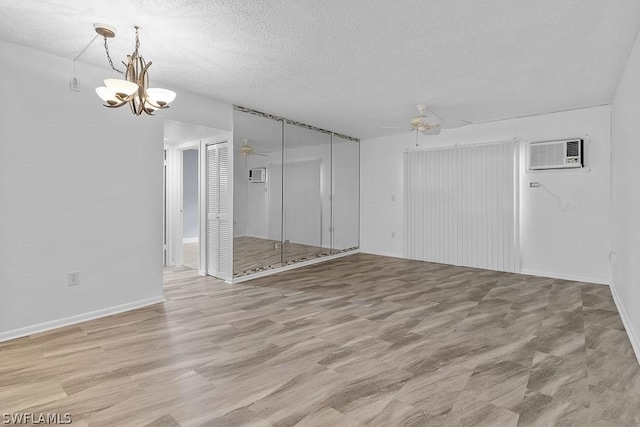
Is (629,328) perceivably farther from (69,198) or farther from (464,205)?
(69,198)

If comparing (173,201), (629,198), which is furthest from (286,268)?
(629,198)

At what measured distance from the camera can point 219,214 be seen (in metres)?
5.30

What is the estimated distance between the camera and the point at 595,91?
434 centimetres

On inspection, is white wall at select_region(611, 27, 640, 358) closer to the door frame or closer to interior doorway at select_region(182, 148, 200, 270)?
the door frame

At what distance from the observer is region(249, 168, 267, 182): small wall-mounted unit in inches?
211

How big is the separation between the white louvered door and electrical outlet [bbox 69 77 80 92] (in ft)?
6.51

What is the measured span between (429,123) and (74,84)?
4720mm

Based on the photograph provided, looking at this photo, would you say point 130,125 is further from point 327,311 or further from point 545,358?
point 545,358

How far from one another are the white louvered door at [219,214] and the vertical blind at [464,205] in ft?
12.1

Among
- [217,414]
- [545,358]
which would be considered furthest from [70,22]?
[545,358]

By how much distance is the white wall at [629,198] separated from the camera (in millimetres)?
2812

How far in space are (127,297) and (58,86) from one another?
7.43 feet

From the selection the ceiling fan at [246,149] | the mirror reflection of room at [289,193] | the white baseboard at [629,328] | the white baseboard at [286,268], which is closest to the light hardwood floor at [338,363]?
the white baseboard at [629,328]

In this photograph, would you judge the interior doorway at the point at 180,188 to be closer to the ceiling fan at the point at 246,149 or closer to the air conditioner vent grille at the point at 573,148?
the ceiling fan at the point at 246,149
